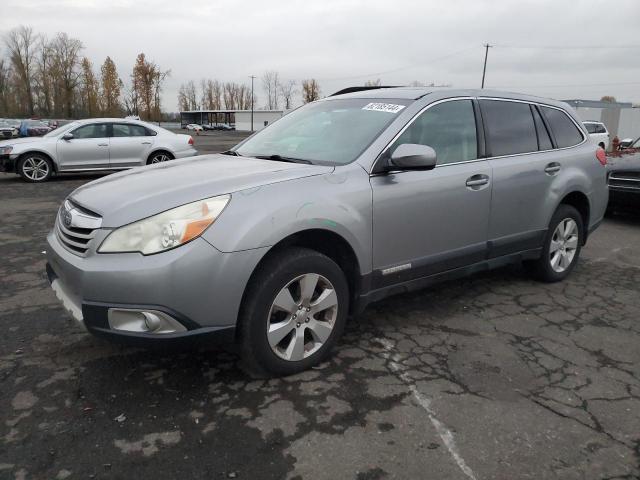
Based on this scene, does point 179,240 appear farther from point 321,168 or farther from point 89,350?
point 89,350

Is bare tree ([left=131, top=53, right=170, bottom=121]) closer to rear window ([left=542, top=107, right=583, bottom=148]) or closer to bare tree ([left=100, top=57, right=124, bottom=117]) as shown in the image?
bare tree ([left=100, top=57, right=124, bottom=117])

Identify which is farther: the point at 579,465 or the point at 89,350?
the point at 89,350

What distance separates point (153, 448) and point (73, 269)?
0.99m

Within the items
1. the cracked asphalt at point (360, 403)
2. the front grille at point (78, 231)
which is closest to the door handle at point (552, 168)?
the cracked asphalt at point (360, 403)

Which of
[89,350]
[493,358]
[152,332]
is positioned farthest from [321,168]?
[89,350]

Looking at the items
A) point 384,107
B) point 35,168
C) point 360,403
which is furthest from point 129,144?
point 360,403

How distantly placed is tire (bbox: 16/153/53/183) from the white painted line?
10629 millimetres

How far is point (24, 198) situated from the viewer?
30.6ft

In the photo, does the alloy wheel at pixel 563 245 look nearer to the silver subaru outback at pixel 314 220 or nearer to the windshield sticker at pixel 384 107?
the silver subaru outback at pixel 314 220

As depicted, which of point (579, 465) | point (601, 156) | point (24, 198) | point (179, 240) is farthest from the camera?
point (24, 198)

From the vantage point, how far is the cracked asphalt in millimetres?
2238

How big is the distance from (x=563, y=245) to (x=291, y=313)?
3126 mm

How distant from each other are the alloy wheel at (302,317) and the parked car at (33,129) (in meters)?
26.7

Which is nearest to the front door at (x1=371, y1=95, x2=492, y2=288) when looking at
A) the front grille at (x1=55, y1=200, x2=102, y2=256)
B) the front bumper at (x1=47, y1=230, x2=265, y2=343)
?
the front bumper at (x1=47, y1=230, x2=265, y2=343)
